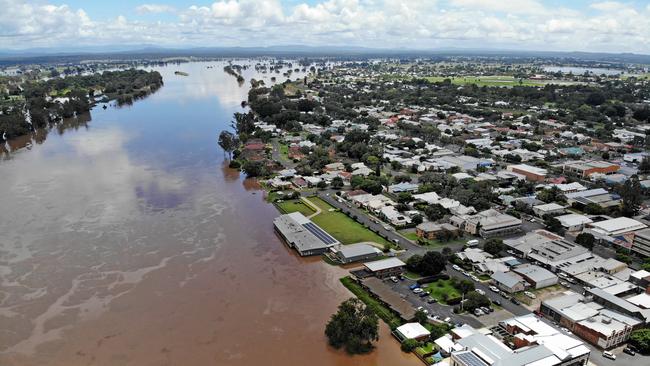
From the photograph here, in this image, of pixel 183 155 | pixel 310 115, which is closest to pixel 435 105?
pixel 310 115

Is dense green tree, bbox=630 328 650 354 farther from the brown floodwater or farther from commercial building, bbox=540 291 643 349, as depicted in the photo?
the brown floodwater

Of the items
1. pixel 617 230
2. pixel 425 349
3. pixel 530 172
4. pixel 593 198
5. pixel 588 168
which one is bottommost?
pixel 425 349

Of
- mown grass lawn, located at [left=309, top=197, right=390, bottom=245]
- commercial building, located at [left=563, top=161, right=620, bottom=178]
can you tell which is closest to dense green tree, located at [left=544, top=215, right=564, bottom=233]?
mown grass lawn, located at [left=309, top=197, right=390, bottom=245]

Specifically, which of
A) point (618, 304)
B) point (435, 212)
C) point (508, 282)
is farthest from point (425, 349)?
point (435, 212)

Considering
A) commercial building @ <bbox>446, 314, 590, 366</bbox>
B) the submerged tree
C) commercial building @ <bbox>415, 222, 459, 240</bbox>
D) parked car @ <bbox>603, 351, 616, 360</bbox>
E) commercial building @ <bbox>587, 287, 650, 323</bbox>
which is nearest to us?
commercial building @ <bbox>446, 314, 590, 366</bbox>

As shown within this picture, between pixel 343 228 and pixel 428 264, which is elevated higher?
pixel 428 264

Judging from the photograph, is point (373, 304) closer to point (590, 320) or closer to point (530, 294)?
point (530, 294)
